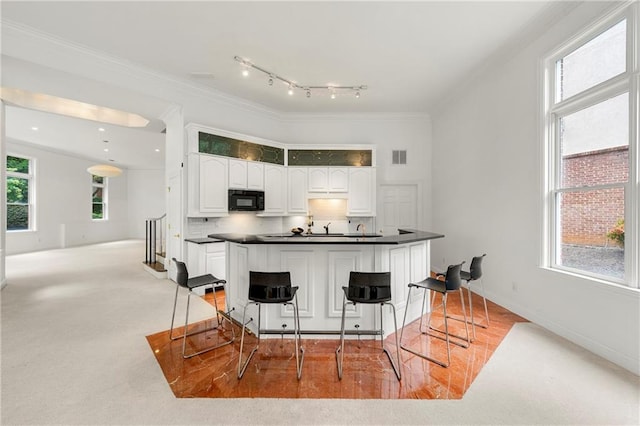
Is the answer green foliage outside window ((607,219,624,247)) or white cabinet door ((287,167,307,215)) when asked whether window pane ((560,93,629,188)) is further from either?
white cabinet door ((287,167,307,215))

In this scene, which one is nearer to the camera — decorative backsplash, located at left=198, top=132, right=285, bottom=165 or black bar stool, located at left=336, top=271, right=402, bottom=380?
black bar stool, located at left=336, top=271, right=402, bottom=380

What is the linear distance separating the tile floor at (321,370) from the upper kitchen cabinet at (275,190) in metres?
3.04

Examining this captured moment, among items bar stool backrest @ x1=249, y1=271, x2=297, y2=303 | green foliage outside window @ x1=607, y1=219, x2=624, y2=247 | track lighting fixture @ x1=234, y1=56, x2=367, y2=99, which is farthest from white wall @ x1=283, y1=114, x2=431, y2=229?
bar stool backrest @ x1=249, y1=271, x2=297, y2=303

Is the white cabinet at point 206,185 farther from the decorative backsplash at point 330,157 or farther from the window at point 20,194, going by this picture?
the window at point 20,194

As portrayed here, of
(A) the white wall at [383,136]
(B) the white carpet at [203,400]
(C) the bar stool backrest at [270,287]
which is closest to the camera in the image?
(B) the white carpet at [203,400]

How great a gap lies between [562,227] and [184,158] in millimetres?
5604

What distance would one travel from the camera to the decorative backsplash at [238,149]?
481 centimetres

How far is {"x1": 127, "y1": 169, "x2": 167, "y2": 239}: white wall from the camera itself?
1173cm

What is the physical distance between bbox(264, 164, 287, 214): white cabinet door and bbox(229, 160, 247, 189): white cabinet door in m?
0.49

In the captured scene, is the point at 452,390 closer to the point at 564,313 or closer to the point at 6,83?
the point at 564,313

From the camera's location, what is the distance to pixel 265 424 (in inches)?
69.9

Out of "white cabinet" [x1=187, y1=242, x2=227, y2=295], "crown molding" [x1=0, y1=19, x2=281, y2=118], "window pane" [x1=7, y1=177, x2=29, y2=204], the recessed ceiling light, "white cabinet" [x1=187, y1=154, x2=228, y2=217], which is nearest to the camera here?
"crown molding" [x1=0, y1=19, x2=281, y2=118]

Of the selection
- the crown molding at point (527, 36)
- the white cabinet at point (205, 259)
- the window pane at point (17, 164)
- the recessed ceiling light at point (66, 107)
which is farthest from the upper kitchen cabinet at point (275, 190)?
the window pane at point (17, 164)

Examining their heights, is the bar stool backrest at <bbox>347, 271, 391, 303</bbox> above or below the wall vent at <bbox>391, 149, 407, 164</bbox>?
below
